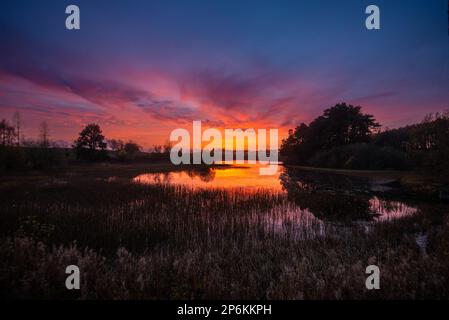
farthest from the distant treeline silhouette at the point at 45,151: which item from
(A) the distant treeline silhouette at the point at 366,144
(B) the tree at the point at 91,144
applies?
(A) the distant treeline silhouette at the point at 366,144

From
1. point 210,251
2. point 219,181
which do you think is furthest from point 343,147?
point 210,251

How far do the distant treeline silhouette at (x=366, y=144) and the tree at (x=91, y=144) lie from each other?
78.4 metres

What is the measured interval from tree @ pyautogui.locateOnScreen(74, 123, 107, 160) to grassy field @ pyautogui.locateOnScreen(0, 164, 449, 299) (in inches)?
3054

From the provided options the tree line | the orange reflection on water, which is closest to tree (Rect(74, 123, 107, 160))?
the tree line

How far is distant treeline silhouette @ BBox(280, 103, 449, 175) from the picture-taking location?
91.7ft

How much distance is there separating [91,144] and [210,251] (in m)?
97.5

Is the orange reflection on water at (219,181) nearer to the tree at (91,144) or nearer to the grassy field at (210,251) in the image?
the grassy field at (210,251)

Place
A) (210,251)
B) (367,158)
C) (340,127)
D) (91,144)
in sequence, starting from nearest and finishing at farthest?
(210,251) < (367,158) < (340,127) < (91,144)

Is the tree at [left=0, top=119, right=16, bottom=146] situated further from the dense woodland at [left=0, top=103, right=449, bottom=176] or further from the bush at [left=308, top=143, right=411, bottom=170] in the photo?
the bush at [left=308, top=143, right=411, bottom=170]

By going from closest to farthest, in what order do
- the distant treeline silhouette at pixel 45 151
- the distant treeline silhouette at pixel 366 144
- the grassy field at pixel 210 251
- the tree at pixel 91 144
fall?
1. the grassy field at pixel 210 251
2. the distant treeline silhouette at pixel 366 144
3. the distant treeline silhouette at pixel 45 151
4. the tree at pixel 91 144

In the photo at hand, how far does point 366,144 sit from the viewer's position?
5881 centimetres

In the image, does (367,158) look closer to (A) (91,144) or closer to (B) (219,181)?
(B) (219,181)

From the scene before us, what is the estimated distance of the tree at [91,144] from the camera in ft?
290
